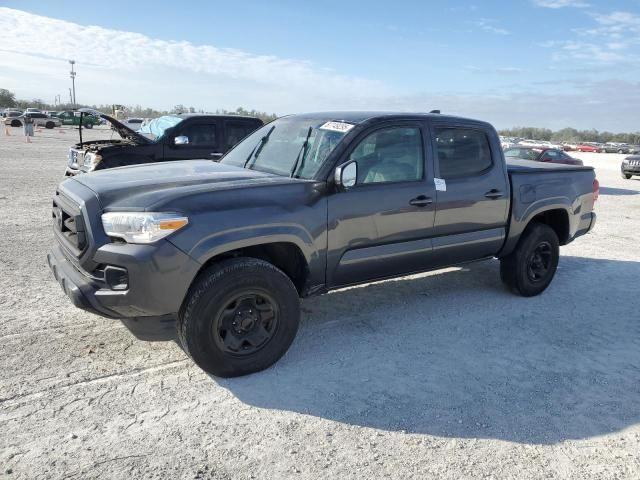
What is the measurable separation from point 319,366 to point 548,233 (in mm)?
3190

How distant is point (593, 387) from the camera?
12.3ft

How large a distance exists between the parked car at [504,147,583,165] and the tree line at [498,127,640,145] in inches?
3311

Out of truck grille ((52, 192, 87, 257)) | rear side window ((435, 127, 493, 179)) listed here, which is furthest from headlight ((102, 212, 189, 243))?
rear side window ((435, 127, 493, 179))

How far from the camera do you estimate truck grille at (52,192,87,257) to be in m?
3.41

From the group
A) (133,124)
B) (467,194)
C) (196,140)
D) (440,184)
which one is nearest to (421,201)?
(440,184)

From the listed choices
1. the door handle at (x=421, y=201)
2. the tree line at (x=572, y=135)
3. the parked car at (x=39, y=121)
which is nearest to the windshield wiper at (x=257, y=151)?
the door handle at (x=421, y=201)

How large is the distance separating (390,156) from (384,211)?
513 mm

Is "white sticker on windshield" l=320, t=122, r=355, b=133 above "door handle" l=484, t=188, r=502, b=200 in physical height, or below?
above

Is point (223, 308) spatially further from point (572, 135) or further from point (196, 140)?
point (572, 135)

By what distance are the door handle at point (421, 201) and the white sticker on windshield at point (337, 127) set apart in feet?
2.67

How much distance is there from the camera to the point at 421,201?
4.46 m

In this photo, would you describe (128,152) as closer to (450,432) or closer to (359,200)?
(359,200)

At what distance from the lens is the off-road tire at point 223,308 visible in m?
3.41

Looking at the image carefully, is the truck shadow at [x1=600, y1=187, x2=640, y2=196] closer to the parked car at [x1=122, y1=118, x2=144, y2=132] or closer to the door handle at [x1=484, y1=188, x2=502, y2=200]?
the door handle at [x1=484, y1=188, x2=502, y2=200]
